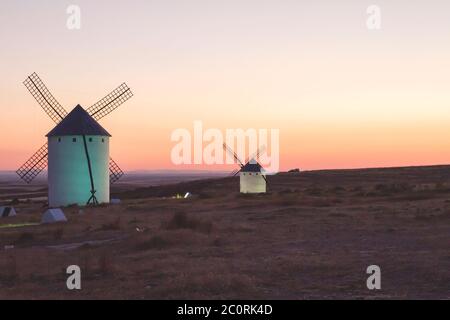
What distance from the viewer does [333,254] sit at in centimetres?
1535

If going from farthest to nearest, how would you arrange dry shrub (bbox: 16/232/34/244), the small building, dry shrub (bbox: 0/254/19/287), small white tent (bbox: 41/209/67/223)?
the small building
small white tent (bbox: 41/209/67/223)
dry shrub (bbox: 16/232/34/244)
dry shrub (bbox: 0/254/19/287)

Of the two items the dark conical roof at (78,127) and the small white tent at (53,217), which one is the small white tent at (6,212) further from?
the dark conical roof at (78,127)

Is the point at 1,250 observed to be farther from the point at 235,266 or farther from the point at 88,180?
the point at 88,180

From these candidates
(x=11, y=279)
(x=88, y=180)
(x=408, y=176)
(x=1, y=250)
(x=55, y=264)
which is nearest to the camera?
(x=11, y=279)

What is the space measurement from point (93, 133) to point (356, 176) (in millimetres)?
69307

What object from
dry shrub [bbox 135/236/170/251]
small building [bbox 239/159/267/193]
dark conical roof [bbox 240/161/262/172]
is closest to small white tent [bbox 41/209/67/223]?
dry shrub [bbox 135/236/170/251]

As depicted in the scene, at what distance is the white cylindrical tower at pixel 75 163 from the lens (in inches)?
1655

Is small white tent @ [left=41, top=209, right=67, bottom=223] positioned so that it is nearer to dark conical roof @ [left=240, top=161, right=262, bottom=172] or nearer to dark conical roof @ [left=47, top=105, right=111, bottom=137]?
dark conical roof @ [left=47, top=105, right=111, bottom=137]

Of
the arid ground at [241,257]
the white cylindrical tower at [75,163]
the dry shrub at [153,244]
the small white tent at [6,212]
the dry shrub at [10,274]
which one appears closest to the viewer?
the arid ground at [241,257]

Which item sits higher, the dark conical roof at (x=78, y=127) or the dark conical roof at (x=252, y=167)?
the dark conical roof at (x=78, y=127)

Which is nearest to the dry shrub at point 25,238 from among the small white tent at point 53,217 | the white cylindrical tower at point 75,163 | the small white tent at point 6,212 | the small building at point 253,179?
the small white tent at point 53,217

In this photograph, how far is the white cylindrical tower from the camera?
42031 mm
